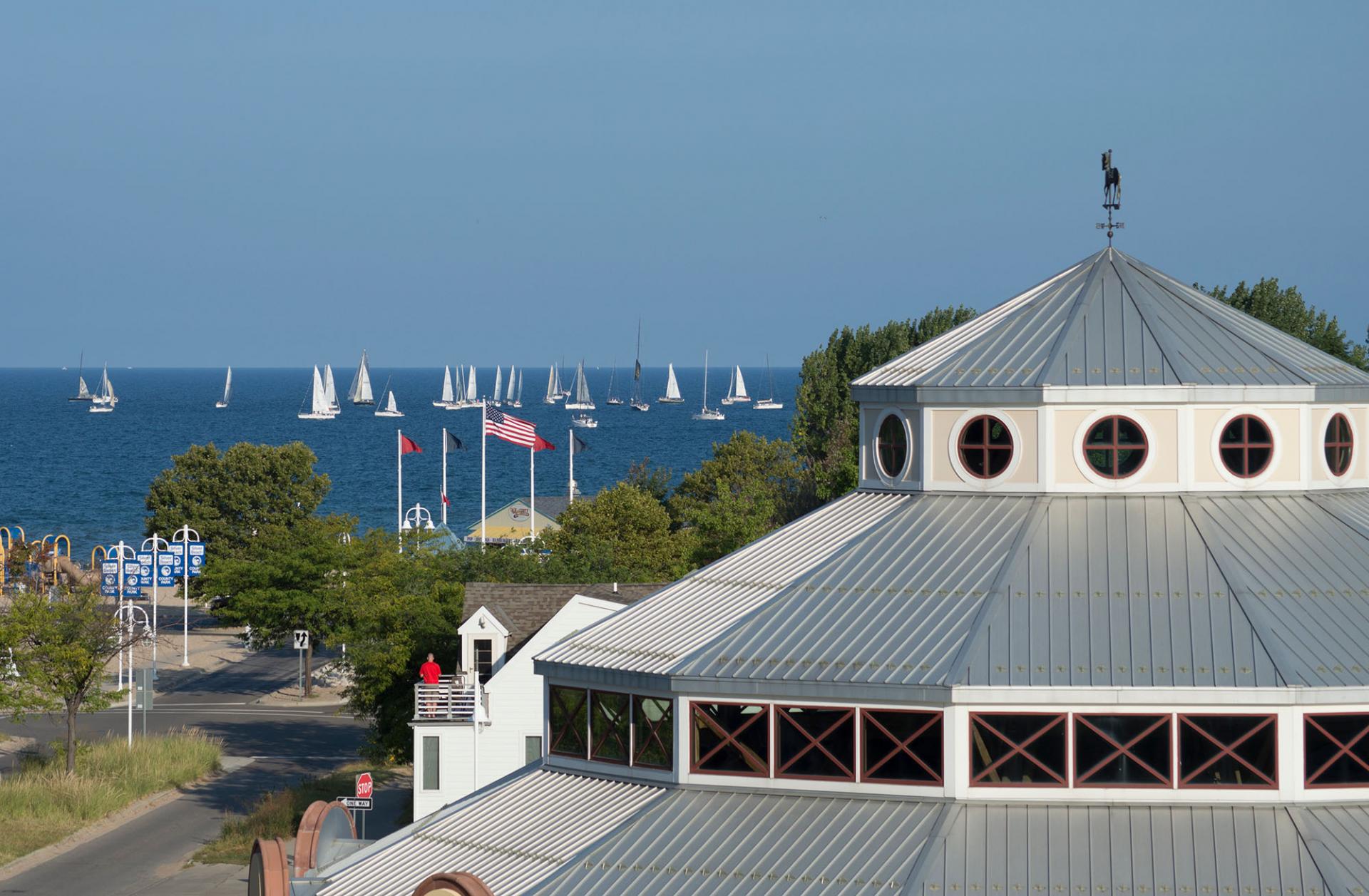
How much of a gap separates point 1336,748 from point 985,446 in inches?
267

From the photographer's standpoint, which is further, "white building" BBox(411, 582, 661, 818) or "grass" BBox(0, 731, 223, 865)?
"grass" BBox(0, 731, 223, 865)

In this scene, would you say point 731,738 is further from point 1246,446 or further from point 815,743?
point 1246,446

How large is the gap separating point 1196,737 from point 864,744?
4150 mm

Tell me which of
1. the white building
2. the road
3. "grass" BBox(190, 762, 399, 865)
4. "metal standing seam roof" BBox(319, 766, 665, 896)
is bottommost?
the road

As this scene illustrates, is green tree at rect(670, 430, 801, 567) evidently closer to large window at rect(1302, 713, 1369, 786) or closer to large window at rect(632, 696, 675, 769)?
large window at rect(632, 696, 675, 769)

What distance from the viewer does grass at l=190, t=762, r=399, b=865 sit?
149 feet

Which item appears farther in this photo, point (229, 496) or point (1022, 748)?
point (229, 496)

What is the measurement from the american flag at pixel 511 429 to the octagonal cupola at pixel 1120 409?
46.3m

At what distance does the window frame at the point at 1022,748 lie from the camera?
22.6 metres

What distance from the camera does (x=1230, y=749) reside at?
22.4 m

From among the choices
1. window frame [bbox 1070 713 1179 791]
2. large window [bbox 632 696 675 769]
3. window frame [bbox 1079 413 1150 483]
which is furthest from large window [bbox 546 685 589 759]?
window frame [bbox 1079 413 1150 483]

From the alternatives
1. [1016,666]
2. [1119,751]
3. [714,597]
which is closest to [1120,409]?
[1016,666]

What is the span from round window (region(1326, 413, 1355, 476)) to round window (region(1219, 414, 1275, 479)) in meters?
1.25

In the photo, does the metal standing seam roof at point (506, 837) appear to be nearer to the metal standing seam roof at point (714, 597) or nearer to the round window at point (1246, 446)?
the metal standing seam roof at point (714, 597)
